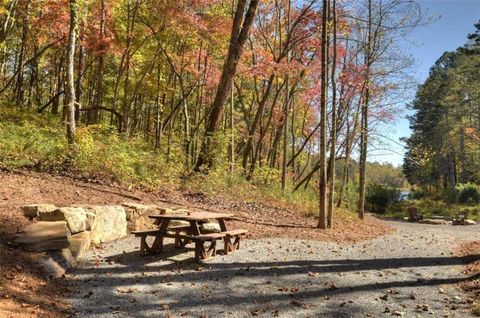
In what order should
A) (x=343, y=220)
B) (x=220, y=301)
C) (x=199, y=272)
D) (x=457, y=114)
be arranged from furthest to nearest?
(x=457, y=114), (x=343, y=220), (x=199, y=272), (x=220, y=301)

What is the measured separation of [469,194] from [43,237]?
2849 cm

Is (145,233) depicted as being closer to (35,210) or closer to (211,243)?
(211,243)

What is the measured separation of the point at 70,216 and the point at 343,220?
931cm

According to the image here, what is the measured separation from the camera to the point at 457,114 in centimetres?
3812

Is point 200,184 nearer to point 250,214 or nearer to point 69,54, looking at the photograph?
point 250,214

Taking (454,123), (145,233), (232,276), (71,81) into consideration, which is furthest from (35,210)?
Answer: (454,123)

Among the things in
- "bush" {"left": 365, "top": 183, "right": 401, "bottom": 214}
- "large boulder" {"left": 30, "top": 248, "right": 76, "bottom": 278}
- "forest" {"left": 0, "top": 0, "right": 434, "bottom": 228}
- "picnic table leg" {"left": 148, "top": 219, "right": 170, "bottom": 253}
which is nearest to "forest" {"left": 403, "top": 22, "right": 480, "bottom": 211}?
"bush" {"left": 365, "top": 183, "right": 401, "bottom": 214}

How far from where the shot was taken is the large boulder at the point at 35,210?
664 centimetres

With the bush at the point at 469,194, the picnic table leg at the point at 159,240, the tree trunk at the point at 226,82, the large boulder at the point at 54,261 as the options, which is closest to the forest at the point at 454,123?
the bush at the point at 469,194

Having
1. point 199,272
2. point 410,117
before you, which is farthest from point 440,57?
point 199,272

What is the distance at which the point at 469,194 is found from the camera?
28.1m

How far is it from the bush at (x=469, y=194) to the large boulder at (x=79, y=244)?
2723 cm

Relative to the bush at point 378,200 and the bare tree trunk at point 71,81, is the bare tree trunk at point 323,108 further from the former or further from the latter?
the bush at point 378,200

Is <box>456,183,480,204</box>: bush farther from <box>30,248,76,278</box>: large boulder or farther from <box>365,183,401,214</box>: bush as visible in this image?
<box>30,248,76,278</box>: large boulder
